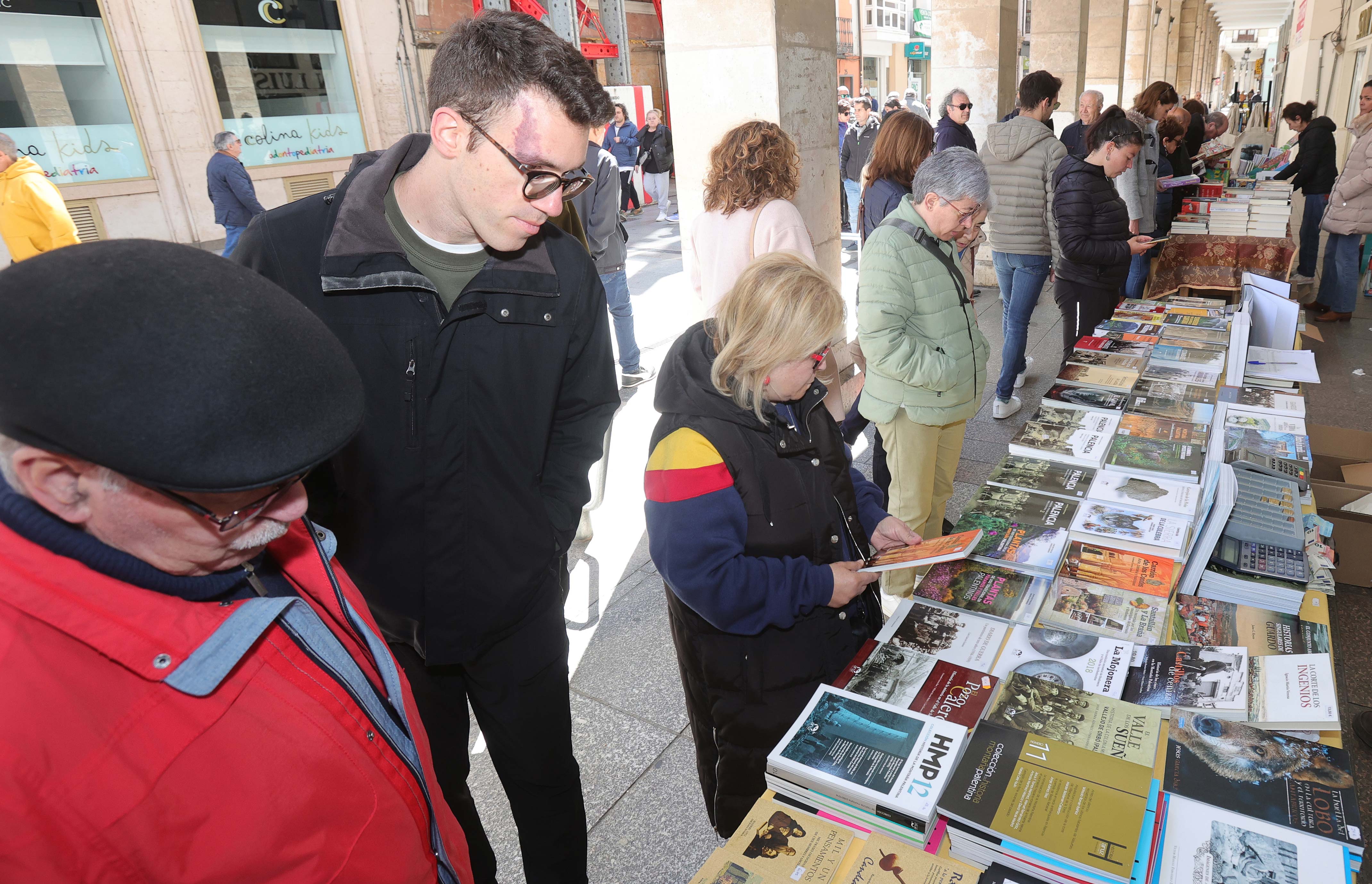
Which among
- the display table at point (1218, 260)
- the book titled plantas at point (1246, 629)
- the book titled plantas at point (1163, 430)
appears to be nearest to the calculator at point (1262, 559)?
the book titled plantas at point (1246, 629)

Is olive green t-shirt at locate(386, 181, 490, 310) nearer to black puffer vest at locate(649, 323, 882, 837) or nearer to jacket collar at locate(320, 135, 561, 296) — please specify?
jacket collar at locate(320, 135, 561, 296)

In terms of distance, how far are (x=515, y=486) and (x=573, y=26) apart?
9.56 m

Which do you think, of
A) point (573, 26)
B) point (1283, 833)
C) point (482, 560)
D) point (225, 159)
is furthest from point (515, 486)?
point (573, 26)

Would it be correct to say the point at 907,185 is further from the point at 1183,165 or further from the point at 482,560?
the point at 1183,165

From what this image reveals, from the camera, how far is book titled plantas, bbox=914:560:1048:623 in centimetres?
172

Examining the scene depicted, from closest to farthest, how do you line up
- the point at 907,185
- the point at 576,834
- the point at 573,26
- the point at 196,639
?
the point at 196,639 → the point at 576,834 → the point at 907,185 → the point at 573,26

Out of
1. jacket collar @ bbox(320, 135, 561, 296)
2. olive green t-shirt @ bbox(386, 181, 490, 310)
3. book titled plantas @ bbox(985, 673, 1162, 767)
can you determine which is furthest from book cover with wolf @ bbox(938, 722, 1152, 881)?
olive green t-shirt @ bbox(386, 181, 490, 310)

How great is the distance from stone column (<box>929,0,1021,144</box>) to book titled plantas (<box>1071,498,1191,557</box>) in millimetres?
5954

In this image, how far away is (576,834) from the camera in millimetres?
1736

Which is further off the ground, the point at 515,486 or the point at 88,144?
the point at 88,144

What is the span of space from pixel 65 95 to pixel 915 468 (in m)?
11.7

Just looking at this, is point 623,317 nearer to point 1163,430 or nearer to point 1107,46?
point 1163,430

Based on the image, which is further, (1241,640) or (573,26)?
(573,26)

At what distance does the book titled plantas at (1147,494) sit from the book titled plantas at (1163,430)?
30cm
